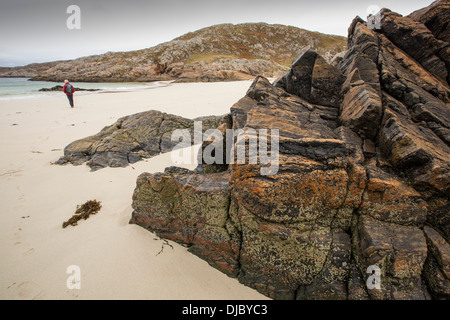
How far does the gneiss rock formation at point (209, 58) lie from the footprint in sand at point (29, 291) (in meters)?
47.0

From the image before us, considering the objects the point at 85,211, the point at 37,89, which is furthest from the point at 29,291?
the point at 37,89

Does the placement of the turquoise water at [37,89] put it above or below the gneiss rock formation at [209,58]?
below

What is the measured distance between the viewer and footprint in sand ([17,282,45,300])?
422cm

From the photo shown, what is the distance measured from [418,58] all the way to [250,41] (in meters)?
112

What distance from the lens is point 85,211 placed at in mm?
6418

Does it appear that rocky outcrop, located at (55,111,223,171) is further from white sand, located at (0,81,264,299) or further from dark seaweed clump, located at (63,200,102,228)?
dark seaweed clump, located at (63,200,102,228)

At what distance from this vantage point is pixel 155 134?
10516 mm

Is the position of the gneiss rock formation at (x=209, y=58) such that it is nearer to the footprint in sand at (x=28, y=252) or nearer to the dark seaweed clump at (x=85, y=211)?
the dark seaweed clump at (x=85, y=211)

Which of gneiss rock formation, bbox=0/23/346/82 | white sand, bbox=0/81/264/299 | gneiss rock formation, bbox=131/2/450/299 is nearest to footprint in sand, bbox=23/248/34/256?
white sand, bbox=0/81/264/299

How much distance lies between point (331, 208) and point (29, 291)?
6.97m

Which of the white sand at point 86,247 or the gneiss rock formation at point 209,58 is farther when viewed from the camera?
the gneiss rock formation at point 209,58

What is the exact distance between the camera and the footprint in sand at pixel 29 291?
166 inches

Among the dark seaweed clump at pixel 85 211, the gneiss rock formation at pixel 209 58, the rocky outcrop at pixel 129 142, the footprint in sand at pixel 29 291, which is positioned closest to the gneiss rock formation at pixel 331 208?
the dark seaweed clump at pixel 85 211

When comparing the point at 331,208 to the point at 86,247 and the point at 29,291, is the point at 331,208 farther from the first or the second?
the point at 29,291
